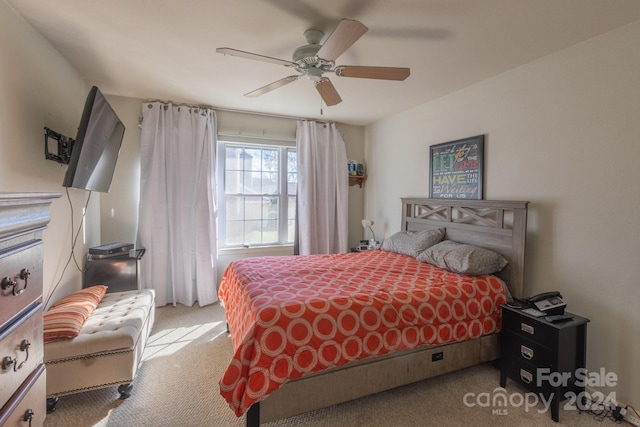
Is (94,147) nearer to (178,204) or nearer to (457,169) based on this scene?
(178,204)

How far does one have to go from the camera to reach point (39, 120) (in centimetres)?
216

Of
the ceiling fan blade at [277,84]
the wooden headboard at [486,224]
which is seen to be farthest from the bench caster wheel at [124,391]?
the wooden headboard at [486,224]

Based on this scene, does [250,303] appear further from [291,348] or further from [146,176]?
[146,176]

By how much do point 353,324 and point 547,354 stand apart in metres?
1.24

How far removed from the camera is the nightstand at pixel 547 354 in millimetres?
1817

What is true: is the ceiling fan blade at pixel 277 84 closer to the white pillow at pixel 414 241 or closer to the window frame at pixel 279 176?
the window frame at pixel 279 176

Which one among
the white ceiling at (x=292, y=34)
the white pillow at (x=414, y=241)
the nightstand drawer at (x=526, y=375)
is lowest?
the nightstand drawer at (x=526, y=375)

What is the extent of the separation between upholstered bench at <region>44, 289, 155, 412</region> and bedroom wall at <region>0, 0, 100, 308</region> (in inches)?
28.8

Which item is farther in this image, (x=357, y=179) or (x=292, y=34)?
(x=357, y=179)

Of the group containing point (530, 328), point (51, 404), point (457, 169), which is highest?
point (457, 169)

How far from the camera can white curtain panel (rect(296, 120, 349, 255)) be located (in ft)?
13.8

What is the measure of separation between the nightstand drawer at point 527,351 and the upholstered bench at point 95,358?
2.56m

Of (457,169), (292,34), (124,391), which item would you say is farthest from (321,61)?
(124,391)

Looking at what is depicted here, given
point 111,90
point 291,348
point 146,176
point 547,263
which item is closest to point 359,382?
point 291,348
